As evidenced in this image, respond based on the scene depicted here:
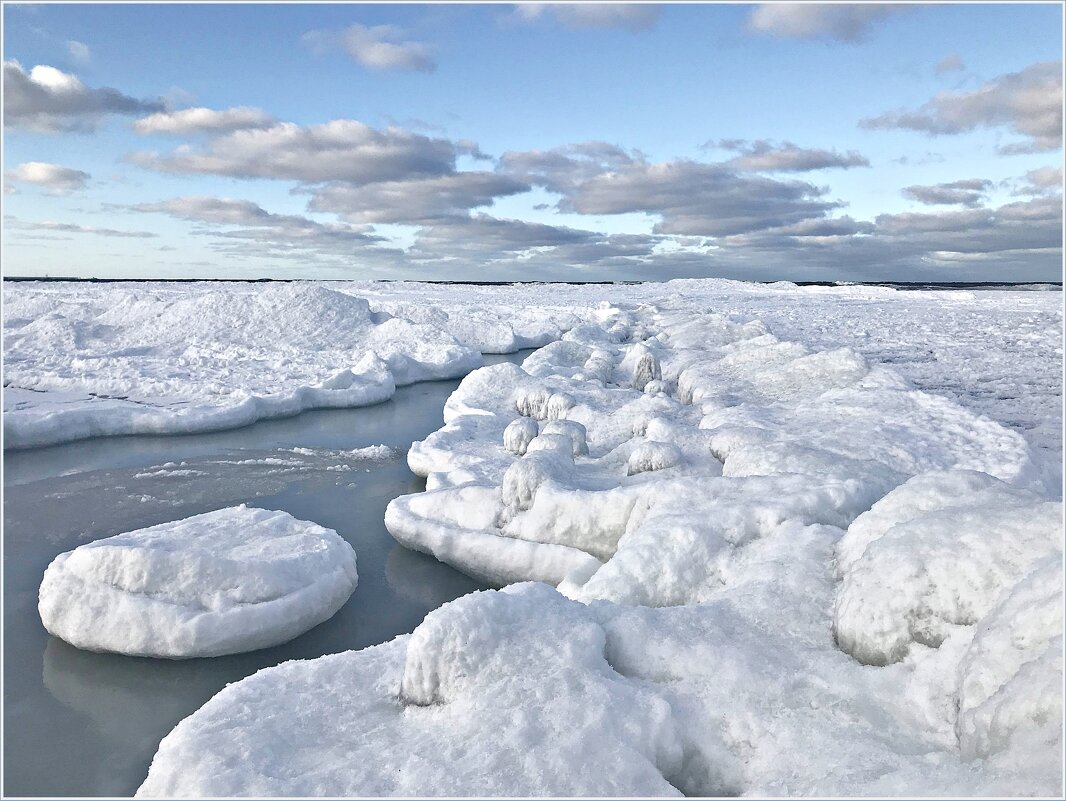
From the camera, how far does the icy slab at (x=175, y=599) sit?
5.07 m

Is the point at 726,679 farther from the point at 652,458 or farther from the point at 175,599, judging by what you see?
the point at 652,458

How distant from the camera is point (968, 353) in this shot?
15953 mm

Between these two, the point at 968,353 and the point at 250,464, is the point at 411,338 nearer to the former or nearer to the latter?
the point at 250,464

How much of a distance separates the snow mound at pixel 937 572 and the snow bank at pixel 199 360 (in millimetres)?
11355

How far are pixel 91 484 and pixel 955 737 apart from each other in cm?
981

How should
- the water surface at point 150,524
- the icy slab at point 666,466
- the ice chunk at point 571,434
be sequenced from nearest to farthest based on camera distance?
the water surface at point 150,524 → the icy slab at point 666,466 → the ice chunk at point 571,434

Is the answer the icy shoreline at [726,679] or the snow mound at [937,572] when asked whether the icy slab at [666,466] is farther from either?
the snow mound at [937,572]

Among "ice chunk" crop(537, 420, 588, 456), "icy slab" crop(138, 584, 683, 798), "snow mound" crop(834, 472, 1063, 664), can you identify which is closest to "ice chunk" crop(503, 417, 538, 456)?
"ice chunk" crop(537, 420, 588, 456)

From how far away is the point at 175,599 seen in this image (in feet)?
16.9

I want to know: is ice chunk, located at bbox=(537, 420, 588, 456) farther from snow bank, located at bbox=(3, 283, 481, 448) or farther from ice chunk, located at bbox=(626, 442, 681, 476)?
snow bank, located at bbox=(3, 283, 481, 448)

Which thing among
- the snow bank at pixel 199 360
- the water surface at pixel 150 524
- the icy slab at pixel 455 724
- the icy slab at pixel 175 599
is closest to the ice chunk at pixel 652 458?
the water surface at pixel 150 524

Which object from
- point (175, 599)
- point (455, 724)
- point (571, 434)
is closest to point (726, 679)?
point (455, 724)

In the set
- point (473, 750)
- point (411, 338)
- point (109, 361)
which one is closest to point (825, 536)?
point (473, 750)

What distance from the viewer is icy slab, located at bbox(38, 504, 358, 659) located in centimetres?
507
